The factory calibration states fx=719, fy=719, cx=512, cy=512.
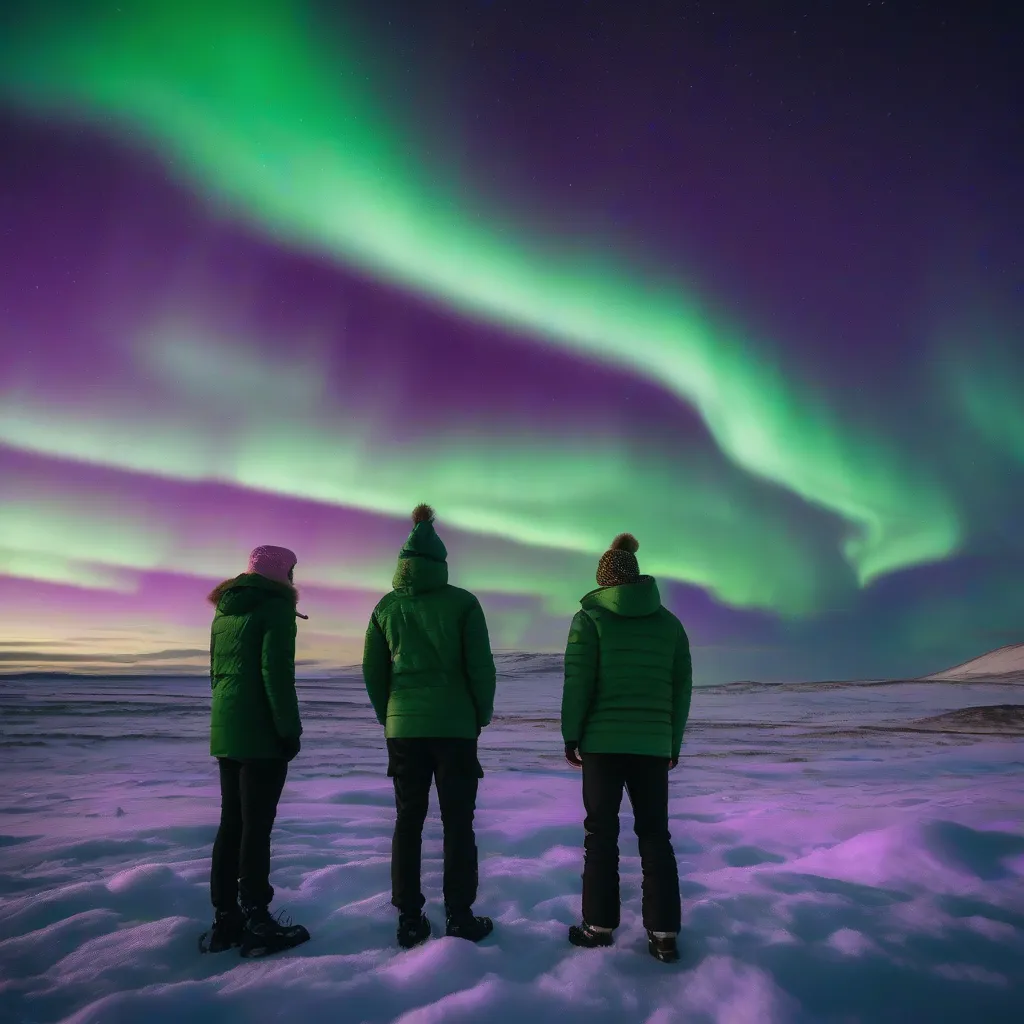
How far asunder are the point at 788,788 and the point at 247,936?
7343 mm

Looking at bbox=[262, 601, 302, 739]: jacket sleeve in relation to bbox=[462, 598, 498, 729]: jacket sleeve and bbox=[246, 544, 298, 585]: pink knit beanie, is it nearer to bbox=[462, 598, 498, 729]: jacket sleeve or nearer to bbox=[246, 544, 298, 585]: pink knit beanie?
bbox=[246, 544, 298, 585]: pink knit beanie

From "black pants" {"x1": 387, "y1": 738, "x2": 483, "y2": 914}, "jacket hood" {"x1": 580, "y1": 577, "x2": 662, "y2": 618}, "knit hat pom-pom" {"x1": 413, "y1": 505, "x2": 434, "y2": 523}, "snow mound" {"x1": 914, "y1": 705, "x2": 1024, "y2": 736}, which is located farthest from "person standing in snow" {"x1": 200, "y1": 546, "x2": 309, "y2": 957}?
"snow mound" {"x1": 914, "y1": 705, "x2": 1024, "y2": 736}

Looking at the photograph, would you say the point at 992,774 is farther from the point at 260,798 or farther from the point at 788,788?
the point at 260,798

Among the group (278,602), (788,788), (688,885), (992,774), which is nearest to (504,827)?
(688,885)

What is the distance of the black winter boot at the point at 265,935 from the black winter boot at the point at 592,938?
1.40 meters

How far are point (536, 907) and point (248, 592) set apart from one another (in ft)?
8.20

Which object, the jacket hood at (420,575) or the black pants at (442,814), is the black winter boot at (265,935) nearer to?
the black pants at (442,814)

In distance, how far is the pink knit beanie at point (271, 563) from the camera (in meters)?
3.98

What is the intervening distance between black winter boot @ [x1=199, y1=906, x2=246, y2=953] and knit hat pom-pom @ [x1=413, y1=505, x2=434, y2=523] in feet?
7.39

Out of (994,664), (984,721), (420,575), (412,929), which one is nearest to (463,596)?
(420,575)

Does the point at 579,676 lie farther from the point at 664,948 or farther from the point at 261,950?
the point at 261,950

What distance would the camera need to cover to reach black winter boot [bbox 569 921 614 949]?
361cm

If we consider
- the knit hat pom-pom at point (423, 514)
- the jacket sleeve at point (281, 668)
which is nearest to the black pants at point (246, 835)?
the jacket sleeve at point (281, 668)

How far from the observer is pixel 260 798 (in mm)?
3746
